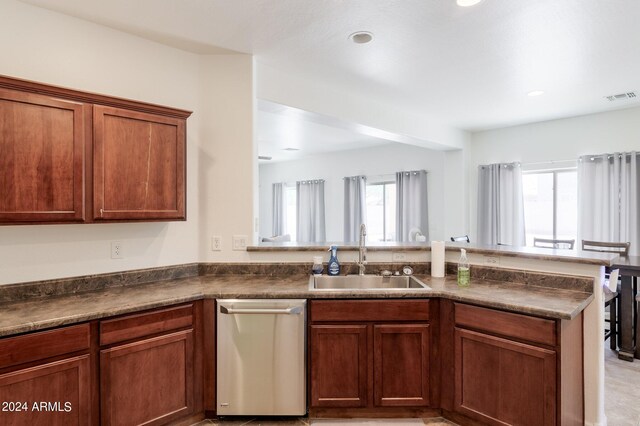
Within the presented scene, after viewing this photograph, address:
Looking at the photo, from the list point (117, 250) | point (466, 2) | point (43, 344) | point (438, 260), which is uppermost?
point (466, 2)

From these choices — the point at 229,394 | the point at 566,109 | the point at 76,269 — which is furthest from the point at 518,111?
the point at 76,269

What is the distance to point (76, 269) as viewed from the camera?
2287mm

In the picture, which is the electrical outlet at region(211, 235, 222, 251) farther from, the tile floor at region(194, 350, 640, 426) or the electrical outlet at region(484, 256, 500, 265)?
the electrical outlet at region(484, 256, 500, 265)

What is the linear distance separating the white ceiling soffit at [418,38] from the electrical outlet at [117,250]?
4.79ft

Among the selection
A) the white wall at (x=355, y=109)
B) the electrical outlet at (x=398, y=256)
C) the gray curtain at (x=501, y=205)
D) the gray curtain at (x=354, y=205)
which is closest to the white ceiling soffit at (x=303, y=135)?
the white wall at (x=355, y=109)

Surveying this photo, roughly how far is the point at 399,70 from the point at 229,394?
9.38 feet

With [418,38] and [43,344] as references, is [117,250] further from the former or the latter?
[418,38]

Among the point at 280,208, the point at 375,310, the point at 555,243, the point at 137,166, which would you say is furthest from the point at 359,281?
the point at 280,208

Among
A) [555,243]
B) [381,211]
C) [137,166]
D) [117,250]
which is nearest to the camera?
[137,166]

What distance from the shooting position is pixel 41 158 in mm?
1907

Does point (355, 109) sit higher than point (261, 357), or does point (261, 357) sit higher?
point (355, 109)

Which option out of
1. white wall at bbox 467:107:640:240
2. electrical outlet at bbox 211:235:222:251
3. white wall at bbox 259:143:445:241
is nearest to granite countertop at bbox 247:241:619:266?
electrical outlet at bbox 211:235:222:251

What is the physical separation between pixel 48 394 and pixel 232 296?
98 cm

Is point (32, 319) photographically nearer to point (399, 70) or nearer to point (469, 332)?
point (469, 332)
